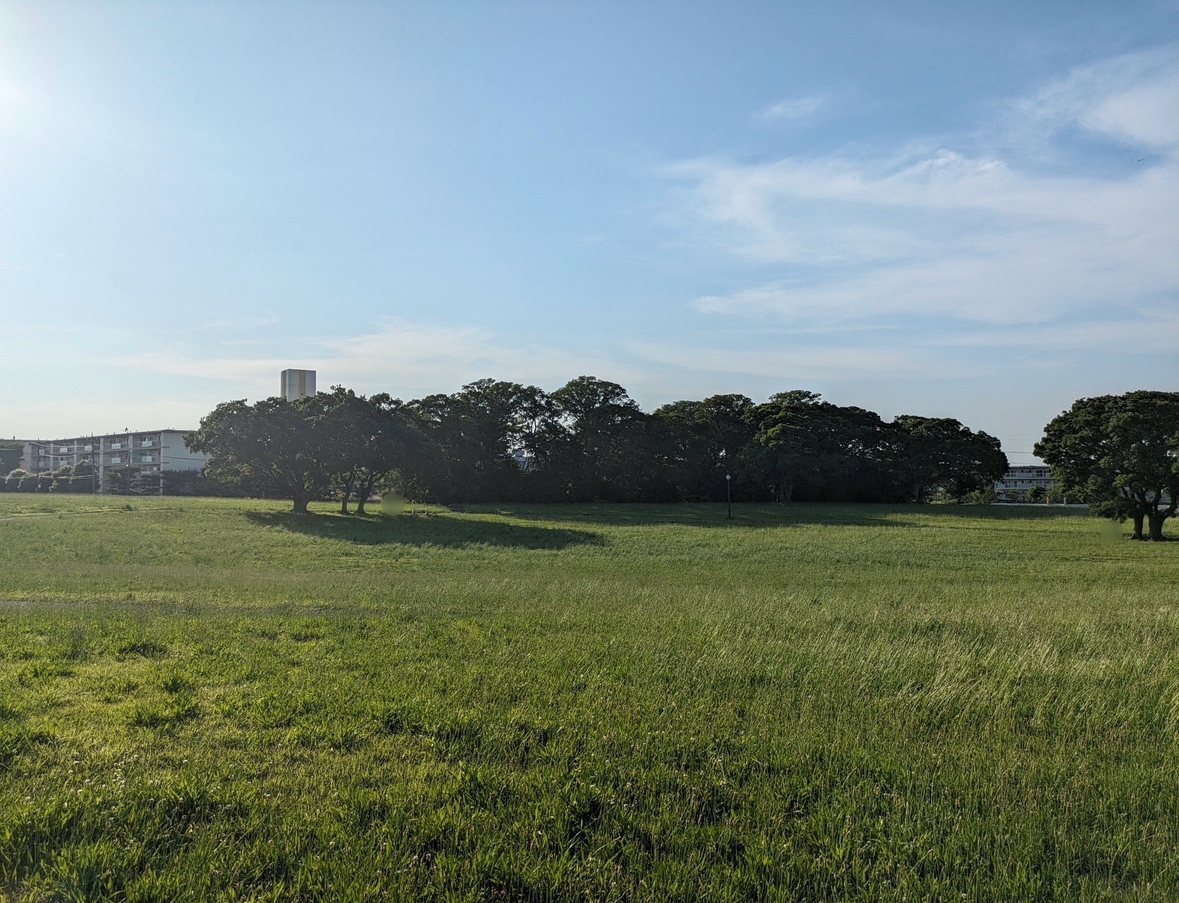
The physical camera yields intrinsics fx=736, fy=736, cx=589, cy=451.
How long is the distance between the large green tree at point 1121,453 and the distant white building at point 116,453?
10858 centimetres

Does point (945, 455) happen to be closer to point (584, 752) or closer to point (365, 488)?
point (365, 488)

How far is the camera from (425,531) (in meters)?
41.2

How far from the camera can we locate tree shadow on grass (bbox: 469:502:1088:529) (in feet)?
169

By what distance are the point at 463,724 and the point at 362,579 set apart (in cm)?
1459

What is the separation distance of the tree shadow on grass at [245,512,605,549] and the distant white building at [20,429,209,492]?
75.0m

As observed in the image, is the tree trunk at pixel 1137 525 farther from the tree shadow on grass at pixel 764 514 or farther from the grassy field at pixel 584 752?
the grassy field at pixel 584 752

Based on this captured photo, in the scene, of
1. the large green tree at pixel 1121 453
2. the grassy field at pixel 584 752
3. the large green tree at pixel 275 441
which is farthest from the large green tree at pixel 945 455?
the grassy field at pixel 584 752

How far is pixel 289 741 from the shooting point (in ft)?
17.5

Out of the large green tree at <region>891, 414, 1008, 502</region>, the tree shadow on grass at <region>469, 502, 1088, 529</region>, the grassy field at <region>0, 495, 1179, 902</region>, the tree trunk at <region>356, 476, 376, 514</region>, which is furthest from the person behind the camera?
the large green tree at <region>891, 414, 1008, 502</region>

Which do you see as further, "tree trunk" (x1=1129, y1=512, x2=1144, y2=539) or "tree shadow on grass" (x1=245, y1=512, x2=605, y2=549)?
"tree trunk" (x1=1129, y1=512, x2=1144, y2=539)

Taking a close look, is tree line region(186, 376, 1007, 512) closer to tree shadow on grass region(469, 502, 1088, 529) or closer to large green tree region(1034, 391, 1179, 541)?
tree shadow on grass region(469, 502, 1088, 529)

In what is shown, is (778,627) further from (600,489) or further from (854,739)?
(600,489)

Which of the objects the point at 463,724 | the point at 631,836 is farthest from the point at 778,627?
the point at 631,836

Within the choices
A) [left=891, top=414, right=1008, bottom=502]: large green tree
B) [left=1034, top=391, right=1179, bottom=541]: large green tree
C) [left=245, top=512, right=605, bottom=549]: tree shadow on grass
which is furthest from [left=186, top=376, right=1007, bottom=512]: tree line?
[left=1034, top=391, right=1179, bottom=541]: large green tree
